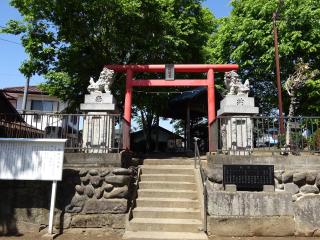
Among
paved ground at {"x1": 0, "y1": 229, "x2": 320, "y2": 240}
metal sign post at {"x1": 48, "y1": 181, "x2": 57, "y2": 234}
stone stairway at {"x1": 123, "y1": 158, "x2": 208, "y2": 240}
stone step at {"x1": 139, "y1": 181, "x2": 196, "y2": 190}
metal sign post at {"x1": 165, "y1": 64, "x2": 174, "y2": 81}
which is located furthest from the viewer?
metal sign post at {"x1": 165, "y1": 64, "x2": 174, "y2": 81}

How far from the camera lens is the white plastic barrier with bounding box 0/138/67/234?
7977 mm

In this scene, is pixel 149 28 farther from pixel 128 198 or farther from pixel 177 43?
pixel 128 198

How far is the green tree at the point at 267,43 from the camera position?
17969mm

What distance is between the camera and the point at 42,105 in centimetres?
3525

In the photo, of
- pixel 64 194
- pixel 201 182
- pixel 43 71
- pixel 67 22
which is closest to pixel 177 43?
pixel 67 22

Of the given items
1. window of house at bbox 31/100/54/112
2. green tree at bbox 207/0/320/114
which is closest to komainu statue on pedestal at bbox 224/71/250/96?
green tree at bbox 207/0/320/114

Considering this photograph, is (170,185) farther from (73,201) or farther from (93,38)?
(93,38)

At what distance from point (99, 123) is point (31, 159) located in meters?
2.91

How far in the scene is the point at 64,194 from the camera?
8469 mm

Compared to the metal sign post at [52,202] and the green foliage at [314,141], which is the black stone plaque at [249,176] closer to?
the green foliage at [314,141]

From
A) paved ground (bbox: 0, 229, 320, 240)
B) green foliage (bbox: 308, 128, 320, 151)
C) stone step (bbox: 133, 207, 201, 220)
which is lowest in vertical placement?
paved ground (bbox: 0, 229, 320, 240)

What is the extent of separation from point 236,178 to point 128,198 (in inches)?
108

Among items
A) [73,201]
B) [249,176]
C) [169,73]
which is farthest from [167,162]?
[169,73]

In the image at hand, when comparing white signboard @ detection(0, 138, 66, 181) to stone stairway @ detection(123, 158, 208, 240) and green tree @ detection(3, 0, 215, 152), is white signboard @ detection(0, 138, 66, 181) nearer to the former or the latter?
stone stairway @ detection(123, 158, 208, 240)
